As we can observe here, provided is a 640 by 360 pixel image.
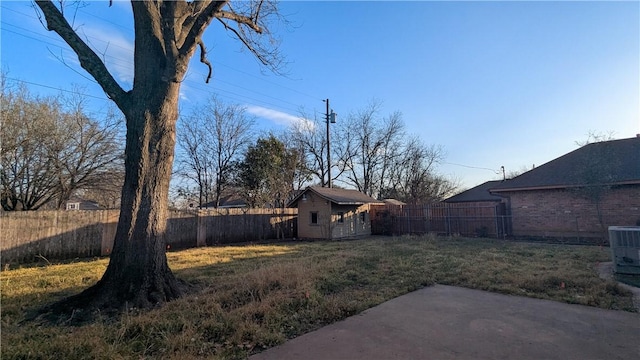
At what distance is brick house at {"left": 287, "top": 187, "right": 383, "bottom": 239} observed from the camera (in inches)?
723

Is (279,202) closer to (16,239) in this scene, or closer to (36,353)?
(16,239)

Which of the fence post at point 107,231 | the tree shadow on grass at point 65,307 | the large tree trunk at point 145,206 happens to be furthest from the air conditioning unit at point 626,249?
the fence post at point 107,231

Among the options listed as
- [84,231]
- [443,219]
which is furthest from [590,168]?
[84,231]

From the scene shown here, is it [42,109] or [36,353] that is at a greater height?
[42,109]

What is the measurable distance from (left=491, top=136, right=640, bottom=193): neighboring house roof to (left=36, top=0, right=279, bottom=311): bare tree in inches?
593

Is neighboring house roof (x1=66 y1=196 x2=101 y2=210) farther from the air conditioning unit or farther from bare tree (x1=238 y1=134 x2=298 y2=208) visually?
the air conditioning unit

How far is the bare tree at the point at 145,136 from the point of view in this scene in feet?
17.1

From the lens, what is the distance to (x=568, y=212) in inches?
595

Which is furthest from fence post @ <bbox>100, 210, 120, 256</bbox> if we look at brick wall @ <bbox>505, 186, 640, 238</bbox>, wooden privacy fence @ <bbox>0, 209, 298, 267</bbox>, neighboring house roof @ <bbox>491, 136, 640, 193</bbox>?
brick wall @ <bbox>505, 186, 640, 238</bbox>

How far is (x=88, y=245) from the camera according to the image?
37.1 ft

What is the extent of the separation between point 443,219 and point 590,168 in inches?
287

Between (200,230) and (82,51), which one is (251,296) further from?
(200,230)

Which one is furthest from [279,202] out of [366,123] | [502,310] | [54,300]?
[502,310]

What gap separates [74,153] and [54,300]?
9823 mm
